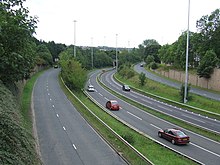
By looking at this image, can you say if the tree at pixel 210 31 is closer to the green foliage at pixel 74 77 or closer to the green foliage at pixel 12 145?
the green foliage at pixel 74 77

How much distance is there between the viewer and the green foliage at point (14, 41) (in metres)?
26.1

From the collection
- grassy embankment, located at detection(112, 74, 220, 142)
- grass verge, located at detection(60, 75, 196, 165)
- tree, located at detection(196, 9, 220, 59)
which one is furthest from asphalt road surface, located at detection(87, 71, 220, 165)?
tree, located at detection(196, 9, 220, 59)

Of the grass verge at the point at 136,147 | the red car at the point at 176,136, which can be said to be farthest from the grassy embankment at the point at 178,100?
the grass verge at the point at 136,147

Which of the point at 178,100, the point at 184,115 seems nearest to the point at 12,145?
the point at 184,115

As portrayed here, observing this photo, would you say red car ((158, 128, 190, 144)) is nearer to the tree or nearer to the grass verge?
the grass verge

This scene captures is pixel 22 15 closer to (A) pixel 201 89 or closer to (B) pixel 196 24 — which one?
(A) pixel 201 89

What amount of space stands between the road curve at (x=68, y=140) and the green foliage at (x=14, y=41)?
5.15 metres

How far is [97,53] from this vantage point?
5433 inches

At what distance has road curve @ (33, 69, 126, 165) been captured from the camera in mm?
18391

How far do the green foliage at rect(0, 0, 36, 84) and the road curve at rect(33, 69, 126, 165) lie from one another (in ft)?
16.9

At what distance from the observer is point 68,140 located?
894 inches

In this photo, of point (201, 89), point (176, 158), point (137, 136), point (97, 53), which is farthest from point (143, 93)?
point (97, 53)

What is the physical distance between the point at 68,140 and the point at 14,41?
432 inches

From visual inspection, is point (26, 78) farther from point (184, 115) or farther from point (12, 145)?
point (12, 145)
